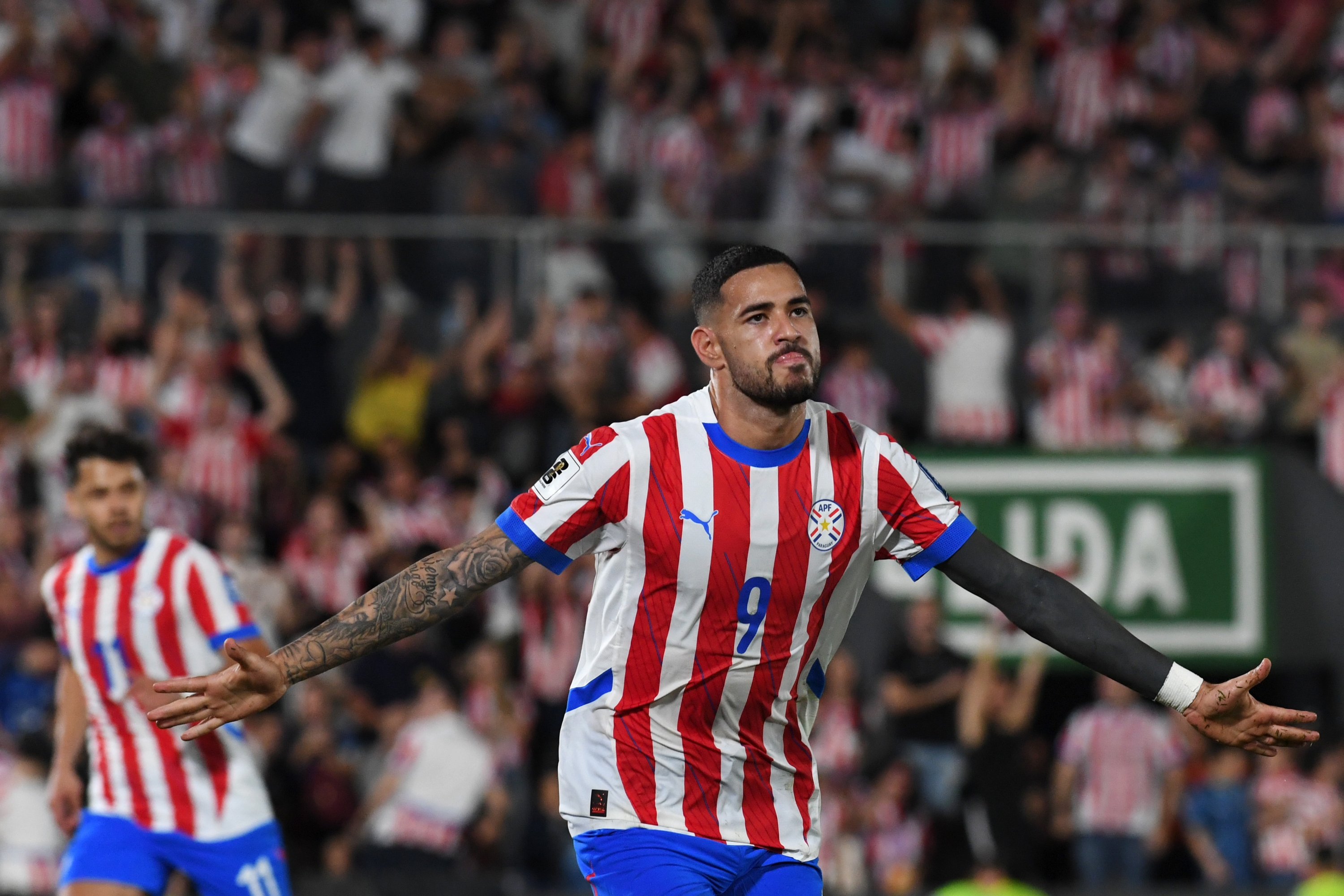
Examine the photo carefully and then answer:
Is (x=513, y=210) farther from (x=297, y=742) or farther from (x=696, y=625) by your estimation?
(x=696, y=625)

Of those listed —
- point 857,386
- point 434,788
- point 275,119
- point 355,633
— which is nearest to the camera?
point 355,633

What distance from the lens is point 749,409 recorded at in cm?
487

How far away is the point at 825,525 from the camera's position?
15.9ft

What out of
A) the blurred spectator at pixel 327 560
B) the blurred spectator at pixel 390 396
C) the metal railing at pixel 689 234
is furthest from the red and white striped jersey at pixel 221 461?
the metal railing at pixel 689 234

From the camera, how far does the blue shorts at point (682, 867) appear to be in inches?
186

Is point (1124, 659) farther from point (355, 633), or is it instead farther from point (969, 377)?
point (969, 377)

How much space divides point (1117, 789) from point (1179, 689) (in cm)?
720

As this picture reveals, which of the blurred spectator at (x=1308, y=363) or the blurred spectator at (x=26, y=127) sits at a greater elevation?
the blurred spectator at (x=26, y=127)

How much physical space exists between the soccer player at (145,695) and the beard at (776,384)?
2535 mm

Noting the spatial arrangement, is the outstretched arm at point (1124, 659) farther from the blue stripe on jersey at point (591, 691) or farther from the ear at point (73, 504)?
the ear at point (73, 504)

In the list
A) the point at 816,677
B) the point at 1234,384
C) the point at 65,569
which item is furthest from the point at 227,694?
the point at 1234,384

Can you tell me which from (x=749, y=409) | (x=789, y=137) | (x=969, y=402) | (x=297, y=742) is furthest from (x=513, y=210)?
(x=749, y=409)

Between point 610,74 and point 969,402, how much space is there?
4.57m

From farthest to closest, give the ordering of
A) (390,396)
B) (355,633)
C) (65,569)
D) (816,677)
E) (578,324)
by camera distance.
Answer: (578,324) < (390,396) < (65,569) < (816,677) < (355,633)
